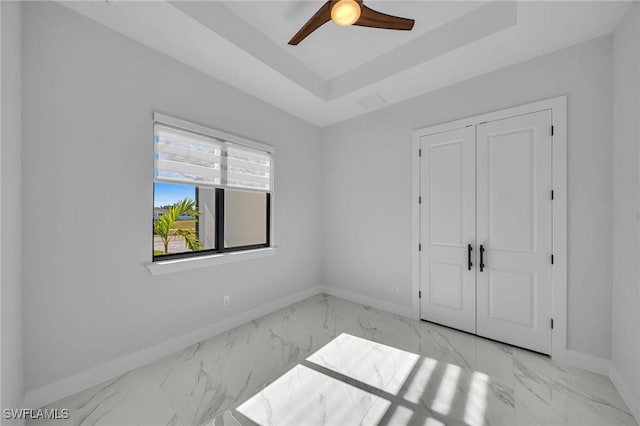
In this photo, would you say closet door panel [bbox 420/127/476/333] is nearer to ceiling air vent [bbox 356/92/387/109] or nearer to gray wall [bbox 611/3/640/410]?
ceiling air vent [bbox 356/92/387/109]

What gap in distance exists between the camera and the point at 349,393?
1.83 meters

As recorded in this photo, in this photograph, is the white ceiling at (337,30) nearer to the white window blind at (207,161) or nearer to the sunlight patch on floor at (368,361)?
the white window blind at (207,161)

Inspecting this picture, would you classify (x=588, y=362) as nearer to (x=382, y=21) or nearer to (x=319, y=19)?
(x=382, y=21)

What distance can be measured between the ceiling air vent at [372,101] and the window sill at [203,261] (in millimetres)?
2238

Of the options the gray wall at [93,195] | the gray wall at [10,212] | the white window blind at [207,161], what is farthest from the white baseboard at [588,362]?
the gray wall at [10,212]

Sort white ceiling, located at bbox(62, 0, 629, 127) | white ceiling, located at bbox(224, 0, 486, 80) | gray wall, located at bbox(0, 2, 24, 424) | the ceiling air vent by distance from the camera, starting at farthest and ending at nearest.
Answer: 1. the ceiling air vent
2. white ceiling, located at bbox(224, 0, 486, 80)
3. white ceiling, located at bbox(62, 0, 629, 127)
4. gray wall, located at bbox(0, 2, 24, 424)

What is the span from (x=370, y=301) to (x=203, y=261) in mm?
2266

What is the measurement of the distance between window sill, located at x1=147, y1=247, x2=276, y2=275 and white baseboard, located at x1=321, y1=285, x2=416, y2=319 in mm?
1282

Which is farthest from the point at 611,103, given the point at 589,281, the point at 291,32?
the point at 291,32

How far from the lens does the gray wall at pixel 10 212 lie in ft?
4.35

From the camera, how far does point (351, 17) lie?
168 cm

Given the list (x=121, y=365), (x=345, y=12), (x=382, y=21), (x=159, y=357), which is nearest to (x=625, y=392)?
(x=382, y=21)

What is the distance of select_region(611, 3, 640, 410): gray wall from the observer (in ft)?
5.58

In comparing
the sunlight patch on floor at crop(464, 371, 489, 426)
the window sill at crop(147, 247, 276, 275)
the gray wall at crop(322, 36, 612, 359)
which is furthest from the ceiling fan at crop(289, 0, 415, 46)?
the sunlight patch on floor at crop(464, 371, 489, 426)
